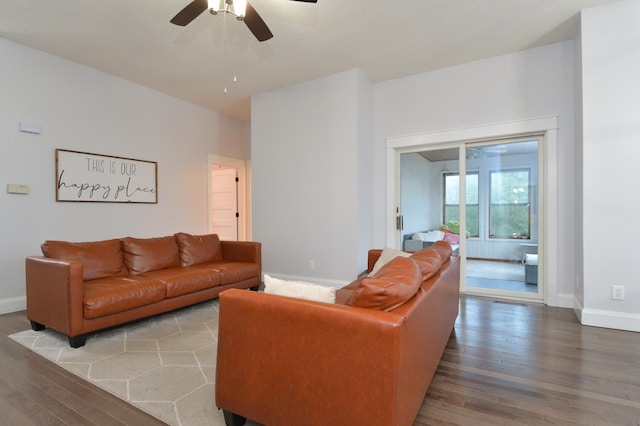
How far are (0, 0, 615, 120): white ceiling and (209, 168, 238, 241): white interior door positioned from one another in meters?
2.47

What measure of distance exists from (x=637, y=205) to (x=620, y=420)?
2.14 metres

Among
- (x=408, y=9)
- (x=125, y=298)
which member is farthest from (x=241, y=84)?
(x=125, y=298)

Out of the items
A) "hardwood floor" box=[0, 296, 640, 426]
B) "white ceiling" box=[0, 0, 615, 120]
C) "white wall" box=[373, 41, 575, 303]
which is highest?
"white ceiling" box=[0, 0, 615, 120]

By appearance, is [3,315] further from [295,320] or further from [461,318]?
[461,318]

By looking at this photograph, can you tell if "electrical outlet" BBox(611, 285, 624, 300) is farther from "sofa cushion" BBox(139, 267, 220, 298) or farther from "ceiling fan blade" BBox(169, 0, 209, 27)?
"ceiling fan blade" BBox(169, 0, 209, 27)

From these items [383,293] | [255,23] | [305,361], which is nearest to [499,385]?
[383,293]

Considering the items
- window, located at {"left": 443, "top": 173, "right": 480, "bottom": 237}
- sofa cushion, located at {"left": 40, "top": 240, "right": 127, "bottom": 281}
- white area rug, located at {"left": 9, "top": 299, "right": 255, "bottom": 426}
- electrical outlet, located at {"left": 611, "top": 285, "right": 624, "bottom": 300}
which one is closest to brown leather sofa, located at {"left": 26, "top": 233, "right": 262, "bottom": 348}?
sofa cushion, located at {"left": 40, "top": 240, "right": 127, "bottom": 281}

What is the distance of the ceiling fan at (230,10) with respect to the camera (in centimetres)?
230

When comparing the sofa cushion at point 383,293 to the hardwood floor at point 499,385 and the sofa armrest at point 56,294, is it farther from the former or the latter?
the sofa armrest at point 56,294

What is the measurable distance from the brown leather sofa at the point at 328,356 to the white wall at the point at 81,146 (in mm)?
3535

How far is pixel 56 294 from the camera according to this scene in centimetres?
261

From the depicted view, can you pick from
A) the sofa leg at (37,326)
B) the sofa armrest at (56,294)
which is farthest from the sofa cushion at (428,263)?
the sofa leg at (37,326)

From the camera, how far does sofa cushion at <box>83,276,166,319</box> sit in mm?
2576

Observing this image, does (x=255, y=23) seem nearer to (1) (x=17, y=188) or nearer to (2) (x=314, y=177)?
(2) (x=314, y=177)
